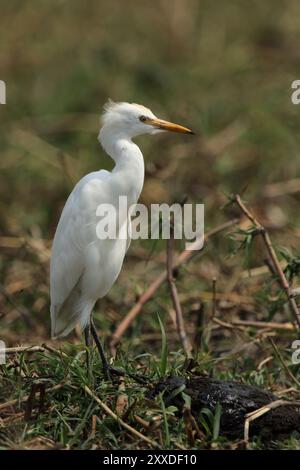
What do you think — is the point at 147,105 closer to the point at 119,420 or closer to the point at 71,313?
the point at 71,313

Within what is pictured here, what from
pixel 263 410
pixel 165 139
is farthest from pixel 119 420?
pixel 165 139

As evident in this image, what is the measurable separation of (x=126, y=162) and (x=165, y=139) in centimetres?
431

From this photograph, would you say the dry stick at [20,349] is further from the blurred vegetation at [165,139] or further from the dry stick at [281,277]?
the dry stick at [281,277]

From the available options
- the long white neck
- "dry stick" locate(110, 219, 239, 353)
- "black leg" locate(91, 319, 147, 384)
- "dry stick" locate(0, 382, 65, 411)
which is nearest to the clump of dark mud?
"black leg" locate(91, 319, 147, 384)

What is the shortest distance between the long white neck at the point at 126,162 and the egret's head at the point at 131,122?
0.08 feet

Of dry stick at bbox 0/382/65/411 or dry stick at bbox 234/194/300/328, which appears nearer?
dry stick at bbox 0/382/65/411

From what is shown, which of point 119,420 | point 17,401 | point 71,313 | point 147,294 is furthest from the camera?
point 147,294

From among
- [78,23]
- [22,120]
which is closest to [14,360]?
[22,120]

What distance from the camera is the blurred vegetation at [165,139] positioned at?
235 inches

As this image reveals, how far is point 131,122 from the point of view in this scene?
176 inches

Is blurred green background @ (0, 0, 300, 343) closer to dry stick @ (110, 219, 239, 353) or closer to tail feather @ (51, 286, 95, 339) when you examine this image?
dry stick @ (110, 219, 239, 353)

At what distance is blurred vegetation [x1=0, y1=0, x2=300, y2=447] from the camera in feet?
19.6

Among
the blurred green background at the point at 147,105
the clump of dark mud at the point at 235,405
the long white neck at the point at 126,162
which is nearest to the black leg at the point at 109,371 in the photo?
the clump of dark mud at the point at 235,405

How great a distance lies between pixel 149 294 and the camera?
18.4 ft
